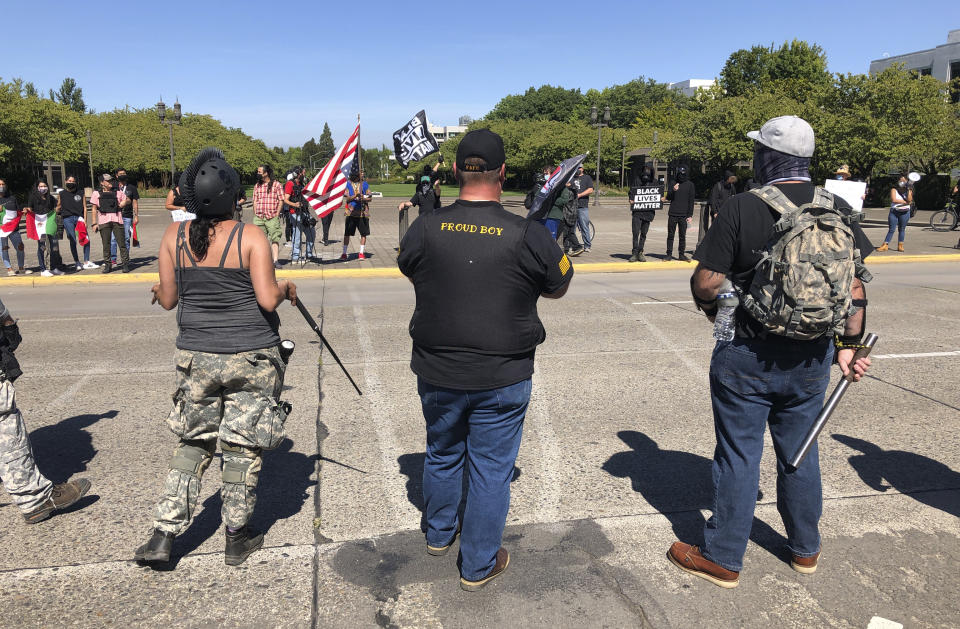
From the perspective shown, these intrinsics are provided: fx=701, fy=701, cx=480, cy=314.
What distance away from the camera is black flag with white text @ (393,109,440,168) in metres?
14.9

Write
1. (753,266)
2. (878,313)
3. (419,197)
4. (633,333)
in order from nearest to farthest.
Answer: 1. (753,266)
2. (633,333)
3. (878,313)
4. (419,197)

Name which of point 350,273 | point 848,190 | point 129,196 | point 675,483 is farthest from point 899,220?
point 129,196

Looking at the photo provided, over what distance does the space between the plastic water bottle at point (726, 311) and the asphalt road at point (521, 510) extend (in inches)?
44.9

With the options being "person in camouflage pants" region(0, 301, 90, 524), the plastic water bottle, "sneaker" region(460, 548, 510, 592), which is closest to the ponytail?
"person in camouflage pants" region(0, 301, 90, 524)

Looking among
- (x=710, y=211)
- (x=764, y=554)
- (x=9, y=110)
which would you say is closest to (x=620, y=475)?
(x=764, y=554)

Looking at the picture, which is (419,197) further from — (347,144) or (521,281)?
(521,281)

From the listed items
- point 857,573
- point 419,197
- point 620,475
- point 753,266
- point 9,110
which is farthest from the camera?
point 9,110

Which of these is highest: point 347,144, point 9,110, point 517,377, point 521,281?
point 9,110

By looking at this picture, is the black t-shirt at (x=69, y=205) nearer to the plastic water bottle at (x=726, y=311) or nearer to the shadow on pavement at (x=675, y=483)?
the shadow on pavement at (x=675, y=483)

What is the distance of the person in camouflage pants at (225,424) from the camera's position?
3045 mm

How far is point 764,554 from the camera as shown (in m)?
3.33

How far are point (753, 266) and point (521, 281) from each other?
91 cm

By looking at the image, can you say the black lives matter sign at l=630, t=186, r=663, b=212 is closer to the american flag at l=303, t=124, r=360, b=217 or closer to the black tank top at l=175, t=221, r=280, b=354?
the american flag at l=303, t=124, r=360, b=217

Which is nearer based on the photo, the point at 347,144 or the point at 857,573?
the point at 857,573
